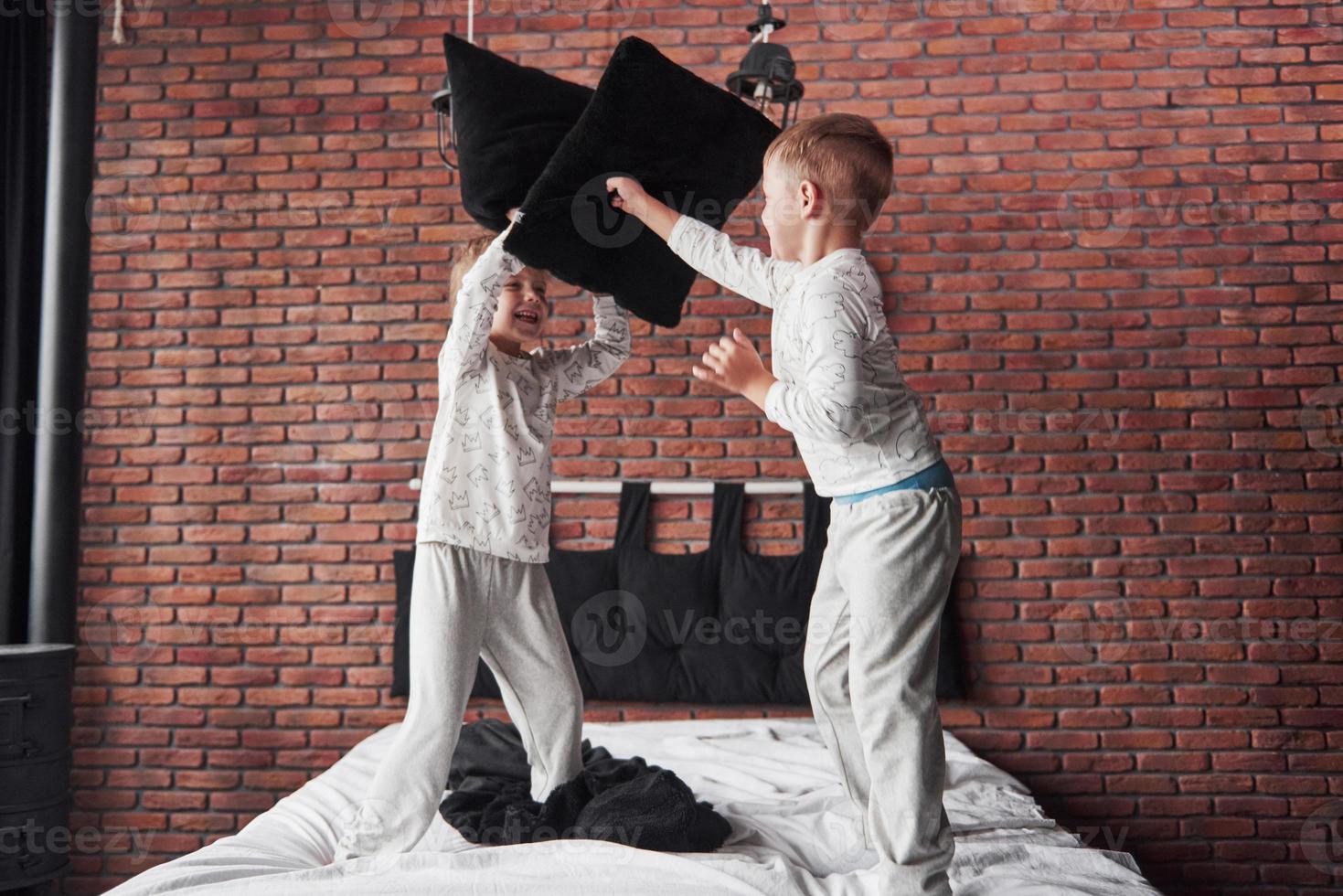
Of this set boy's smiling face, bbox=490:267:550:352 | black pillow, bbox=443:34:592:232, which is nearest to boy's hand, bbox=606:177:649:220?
black pillow, bbox=443:34:592:232

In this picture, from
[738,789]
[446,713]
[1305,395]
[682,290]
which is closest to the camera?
[446,713]

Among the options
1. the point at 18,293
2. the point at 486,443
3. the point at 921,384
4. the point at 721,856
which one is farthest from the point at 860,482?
the point at 18,293

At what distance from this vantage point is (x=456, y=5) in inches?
130

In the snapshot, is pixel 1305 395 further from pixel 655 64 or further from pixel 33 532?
pixel 33 532

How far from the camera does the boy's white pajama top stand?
1.44 meters

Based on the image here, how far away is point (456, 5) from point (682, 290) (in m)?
1.80

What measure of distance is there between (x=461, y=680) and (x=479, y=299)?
2.34ft

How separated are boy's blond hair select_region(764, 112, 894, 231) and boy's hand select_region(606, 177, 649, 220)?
290 millimetres

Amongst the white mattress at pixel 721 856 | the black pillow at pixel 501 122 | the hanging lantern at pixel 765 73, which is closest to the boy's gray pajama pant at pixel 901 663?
the white mattress at pixel 721 856

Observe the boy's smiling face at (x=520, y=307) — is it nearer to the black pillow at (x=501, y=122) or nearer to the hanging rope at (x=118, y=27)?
the black pillow at (x=501, y=122)

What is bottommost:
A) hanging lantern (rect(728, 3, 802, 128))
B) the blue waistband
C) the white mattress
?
the white mattress

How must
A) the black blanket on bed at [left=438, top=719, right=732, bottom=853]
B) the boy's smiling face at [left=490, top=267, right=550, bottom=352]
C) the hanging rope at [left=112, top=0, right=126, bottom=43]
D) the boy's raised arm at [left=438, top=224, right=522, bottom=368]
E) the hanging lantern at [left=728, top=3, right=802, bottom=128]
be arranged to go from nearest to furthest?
the black blanket on bed at [left=438, top=719, right=732, bottom=853]
the boy's raised arm at [left=438, top=224, right=522, bottom=368]
the boy's smiling face at [left=490, top=267, right=550, bottom=352]
the hanging lantern at [left=728, top=3, right=802, bottom=128]
the hanging rope at [left=112, top=0, right=126, bottom=43]

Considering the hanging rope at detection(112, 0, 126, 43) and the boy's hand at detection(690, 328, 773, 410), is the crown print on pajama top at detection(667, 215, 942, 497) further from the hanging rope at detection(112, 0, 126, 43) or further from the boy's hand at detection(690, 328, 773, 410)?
the hanging rope at detection(112, 0, 126, 43)

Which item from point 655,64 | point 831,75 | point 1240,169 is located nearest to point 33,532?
point 655,64
